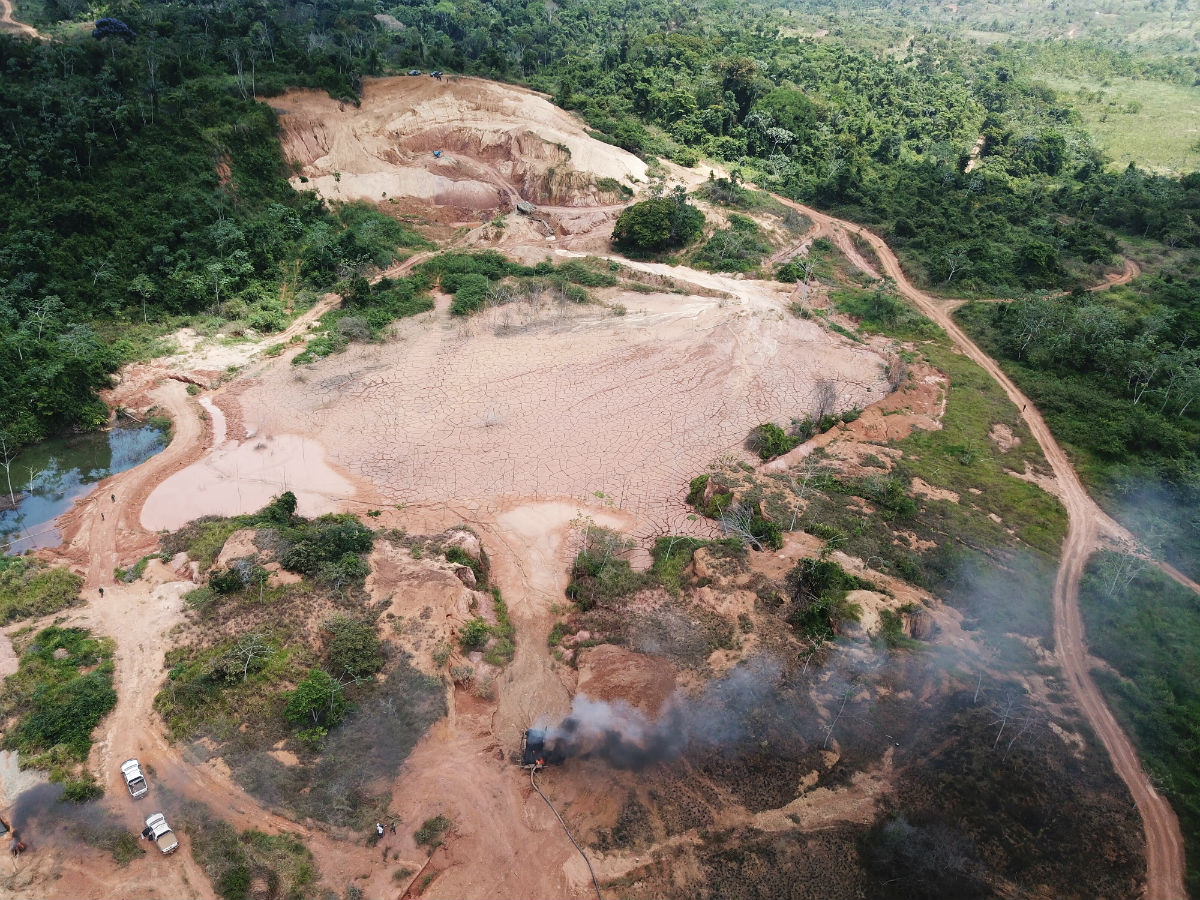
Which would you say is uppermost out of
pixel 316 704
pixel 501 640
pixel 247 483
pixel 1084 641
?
pixel 1084 641

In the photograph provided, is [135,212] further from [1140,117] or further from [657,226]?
[1140,117]

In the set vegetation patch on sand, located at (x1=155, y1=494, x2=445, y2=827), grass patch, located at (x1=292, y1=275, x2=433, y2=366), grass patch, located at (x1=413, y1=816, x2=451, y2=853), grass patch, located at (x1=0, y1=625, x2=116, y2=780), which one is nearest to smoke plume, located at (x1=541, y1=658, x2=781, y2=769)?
grass patch, located at (x1=413, y1=816, x2=451, y2=853)

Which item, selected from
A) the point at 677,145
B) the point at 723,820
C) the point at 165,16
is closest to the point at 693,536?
the point at 723,820

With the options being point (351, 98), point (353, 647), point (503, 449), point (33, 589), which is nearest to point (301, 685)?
point (353, 647)

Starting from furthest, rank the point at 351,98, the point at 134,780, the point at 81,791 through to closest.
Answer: the point at 351,98 → the point at 134,780 → the point at 81,791

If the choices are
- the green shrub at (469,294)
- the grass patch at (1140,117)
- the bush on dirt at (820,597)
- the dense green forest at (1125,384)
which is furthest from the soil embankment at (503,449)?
the grass patch at (1140,117)

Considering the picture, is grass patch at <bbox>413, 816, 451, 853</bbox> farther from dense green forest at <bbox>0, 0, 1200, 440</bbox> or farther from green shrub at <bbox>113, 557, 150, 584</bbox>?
dense green forest at <bbox>0, 0, 1200, 440</bbox>
